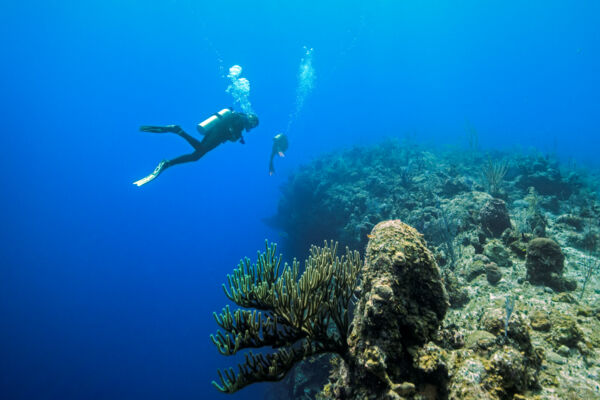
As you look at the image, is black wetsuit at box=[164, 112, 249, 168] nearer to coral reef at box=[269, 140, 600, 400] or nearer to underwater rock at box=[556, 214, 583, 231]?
coral reef at box=[269, 140, 600, 400]

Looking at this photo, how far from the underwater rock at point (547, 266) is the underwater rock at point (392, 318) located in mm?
3223

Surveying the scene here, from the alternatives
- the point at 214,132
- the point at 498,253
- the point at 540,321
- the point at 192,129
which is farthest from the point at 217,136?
the point at 192,129

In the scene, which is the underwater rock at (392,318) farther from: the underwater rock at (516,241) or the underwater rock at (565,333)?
the underwater rock at (516,241)

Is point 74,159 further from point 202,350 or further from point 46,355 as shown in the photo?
point 202,350

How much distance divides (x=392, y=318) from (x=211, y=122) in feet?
27.1

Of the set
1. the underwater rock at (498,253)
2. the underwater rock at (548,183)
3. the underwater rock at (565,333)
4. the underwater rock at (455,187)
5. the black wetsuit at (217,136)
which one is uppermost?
the black wetsuit at (217,136)

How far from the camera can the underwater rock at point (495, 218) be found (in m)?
6.41

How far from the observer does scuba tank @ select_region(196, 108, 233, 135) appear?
27.7 ft

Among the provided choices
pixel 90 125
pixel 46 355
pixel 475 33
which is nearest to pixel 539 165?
pixel 46 355

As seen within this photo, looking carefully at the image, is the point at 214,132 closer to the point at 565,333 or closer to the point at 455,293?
the point at 455,293

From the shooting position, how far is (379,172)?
14000mm

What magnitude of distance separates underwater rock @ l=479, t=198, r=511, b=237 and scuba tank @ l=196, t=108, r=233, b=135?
8.57m

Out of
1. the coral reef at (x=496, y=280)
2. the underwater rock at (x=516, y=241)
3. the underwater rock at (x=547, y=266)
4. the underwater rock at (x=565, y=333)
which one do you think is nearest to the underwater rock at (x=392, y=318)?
the coral reef at (x=496, y=280)

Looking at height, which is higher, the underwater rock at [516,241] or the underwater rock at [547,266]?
the underwater rock at [516,241]
